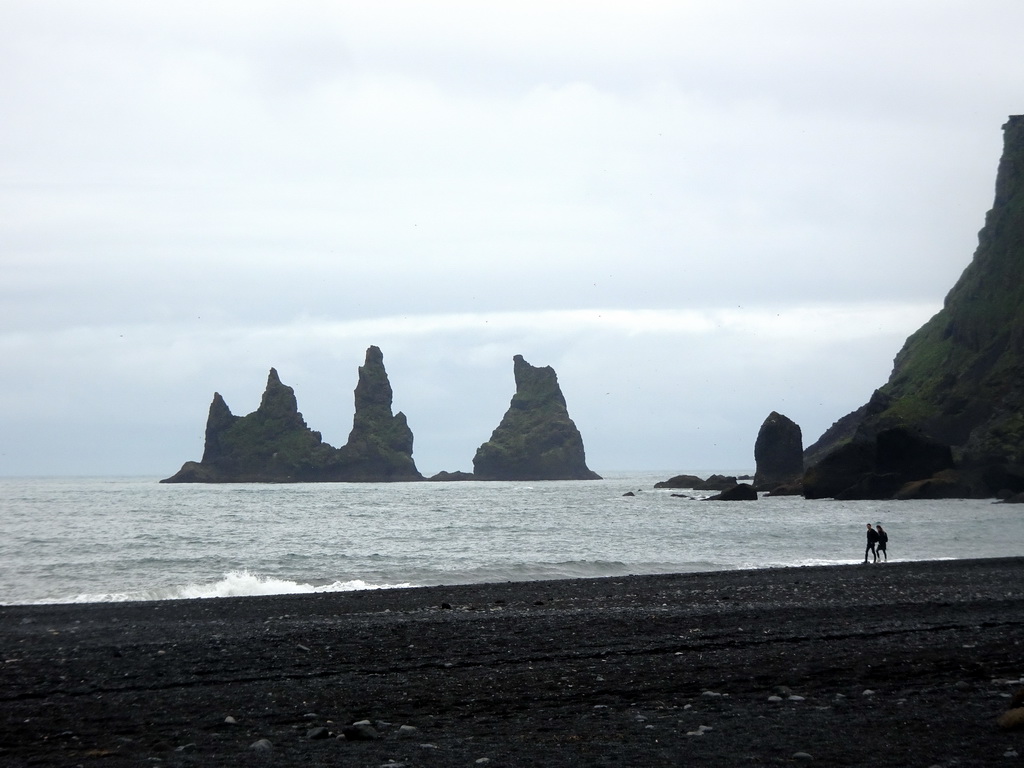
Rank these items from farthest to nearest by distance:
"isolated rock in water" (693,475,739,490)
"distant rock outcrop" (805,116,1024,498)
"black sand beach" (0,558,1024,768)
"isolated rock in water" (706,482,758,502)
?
"isolated rock in water" (693,475,739,490) < "isolated rock in water" (706,482,758,502) < "distant rock outcrop" (805,116,1024,498) < "black sand beach" (0,558,1024,768)

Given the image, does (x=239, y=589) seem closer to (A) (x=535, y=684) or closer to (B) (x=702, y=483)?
(A) (x=535, y=684)

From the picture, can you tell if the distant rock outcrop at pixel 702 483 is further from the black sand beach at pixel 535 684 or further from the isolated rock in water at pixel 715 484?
the black sand beach at pixel 535 684

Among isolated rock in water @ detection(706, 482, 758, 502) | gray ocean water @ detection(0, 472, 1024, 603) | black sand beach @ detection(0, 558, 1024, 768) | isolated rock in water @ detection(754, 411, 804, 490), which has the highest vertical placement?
isolated rock in water @ detection(754, 411, 804, 490)

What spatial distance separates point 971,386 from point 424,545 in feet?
306

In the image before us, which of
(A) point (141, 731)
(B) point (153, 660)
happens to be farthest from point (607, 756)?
(B) point (153, 660)

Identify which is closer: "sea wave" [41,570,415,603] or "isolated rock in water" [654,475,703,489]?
"sea wave" [41,570,415,603]

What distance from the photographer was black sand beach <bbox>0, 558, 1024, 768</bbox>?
9461mm

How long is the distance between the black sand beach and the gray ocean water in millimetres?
12450

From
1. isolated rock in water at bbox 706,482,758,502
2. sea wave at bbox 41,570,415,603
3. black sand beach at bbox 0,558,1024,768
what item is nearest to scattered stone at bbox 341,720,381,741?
black sand beach at bbox 0,558,1024,768

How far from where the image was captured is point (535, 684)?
13031 millimetres

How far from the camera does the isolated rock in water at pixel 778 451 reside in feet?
422

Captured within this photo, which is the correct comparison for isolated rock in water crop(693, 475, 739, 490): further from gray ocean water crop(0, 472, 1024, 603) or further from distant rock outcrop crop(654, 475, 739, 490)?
gray ocean water crop(0, 472, 1024, 603)

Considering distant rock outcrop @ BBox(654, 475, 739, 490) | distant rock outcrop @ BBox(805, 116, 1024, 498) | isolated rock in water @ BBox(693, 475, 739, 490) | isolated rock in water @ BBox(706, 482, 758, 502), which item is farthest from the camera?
distant rock outcrop @ BBox(654, 475, 739, 490)

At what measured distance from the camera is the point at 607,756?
9156mm
